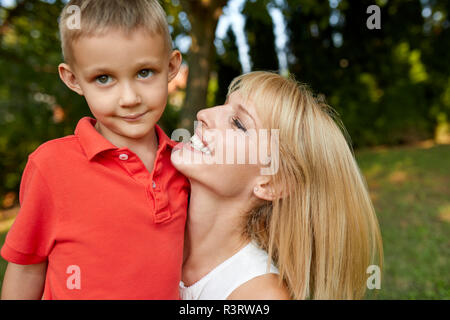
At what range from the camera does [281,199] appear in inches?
85.0

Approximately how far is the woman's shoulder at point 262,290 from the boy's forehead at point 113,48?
3.88 feet

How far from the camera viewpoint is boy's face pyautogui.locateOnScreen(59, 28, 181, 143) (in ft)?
5.00

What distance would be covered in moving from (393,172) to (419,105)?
13.3ft

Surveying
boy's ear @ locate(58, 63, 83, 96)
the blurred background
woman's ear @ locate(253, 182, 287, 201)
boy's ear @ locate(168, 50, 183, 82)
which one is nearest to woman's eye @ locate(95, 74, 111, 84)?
boy's ear @ locate(58, 63, 83, 96)

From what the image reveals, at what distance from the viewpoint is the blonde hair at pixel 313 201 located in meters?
2.01

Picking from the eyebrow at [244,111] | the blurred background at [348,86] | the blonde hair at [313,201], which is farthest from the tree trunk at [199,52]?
the blonde hair at [313,201]

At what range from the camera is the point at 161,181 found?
73.4 inches

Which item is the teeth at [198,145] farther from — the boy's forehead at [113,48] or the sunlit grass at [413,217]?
the sunlit grass at [413,217]

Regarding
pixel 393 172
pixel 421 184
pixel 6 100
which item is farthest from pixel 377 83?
pixel 6 100

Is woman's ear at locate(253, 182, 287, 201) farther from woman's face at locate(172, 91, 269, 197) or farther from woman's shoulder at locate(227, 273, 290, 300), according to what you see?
woman's shoulder at locate(227, 273, 290, 300)

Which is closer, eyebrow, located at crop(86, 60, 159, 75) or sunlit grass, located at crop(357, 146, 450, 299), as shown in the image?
eyebrow, located at crop(86, 60, 159, 75)

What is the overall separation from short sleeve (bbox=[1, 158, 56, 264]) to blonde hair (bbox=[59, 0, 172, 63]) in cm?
54

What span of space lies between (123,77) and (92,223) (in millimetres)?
628
